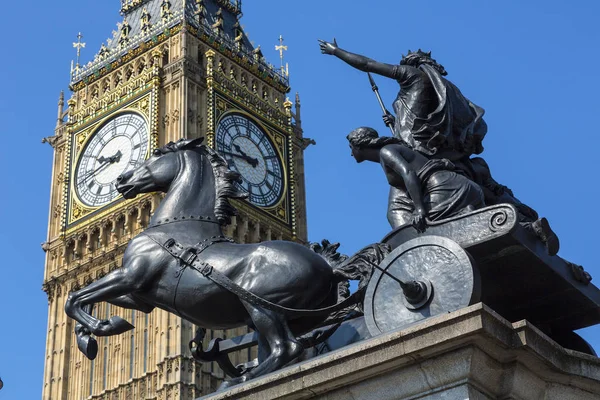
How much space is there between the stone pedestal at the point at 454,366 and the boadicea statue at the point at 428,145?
1768 mm

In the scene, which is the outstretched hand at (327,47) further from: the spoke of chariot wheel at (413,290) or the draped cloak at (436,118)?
the spoke of chariot wheel at (413,290)

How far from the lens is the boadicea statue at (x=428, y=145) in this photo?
923cm

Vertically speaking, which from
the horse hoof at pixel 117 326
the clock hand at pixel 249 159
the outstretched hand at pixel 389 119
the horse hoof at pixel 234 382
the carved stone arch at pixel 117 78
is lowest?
the horse hoof at pixel 234 382

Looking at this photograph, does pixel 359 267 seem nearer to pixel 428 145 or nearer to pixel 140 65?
pixel 428 145

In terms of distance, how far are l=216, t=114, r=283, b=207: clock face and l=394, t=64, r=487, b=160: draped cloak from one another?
3693cm

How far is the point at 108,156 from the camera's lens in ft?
161

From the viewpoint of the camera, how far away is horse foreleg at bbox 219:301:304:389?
28.2ft

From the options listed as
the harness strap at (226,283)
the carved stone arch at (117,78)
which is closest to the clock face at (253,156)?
the carved stone arch at (117,78)

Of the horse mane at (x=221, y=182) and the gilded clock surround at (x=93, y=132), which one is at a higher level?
the gilded clock surround at (x=93, y=132)

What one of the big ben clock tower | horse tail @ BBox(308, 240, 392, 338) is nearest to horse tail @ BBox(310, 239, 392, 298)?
horse tail @ BBox(308, 240, 392, 338)

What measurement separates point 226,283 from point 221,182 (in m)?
1.31

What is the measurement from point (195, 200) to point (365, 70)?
1.76 m

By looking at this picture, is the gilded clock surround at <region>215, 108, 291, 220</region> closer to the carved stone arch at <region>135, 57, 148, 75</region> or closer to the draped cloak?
the carved stone arch at <region>135, 57, 148, 75</region>

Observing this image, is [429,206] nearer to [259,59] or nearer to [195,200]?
[195,200]
